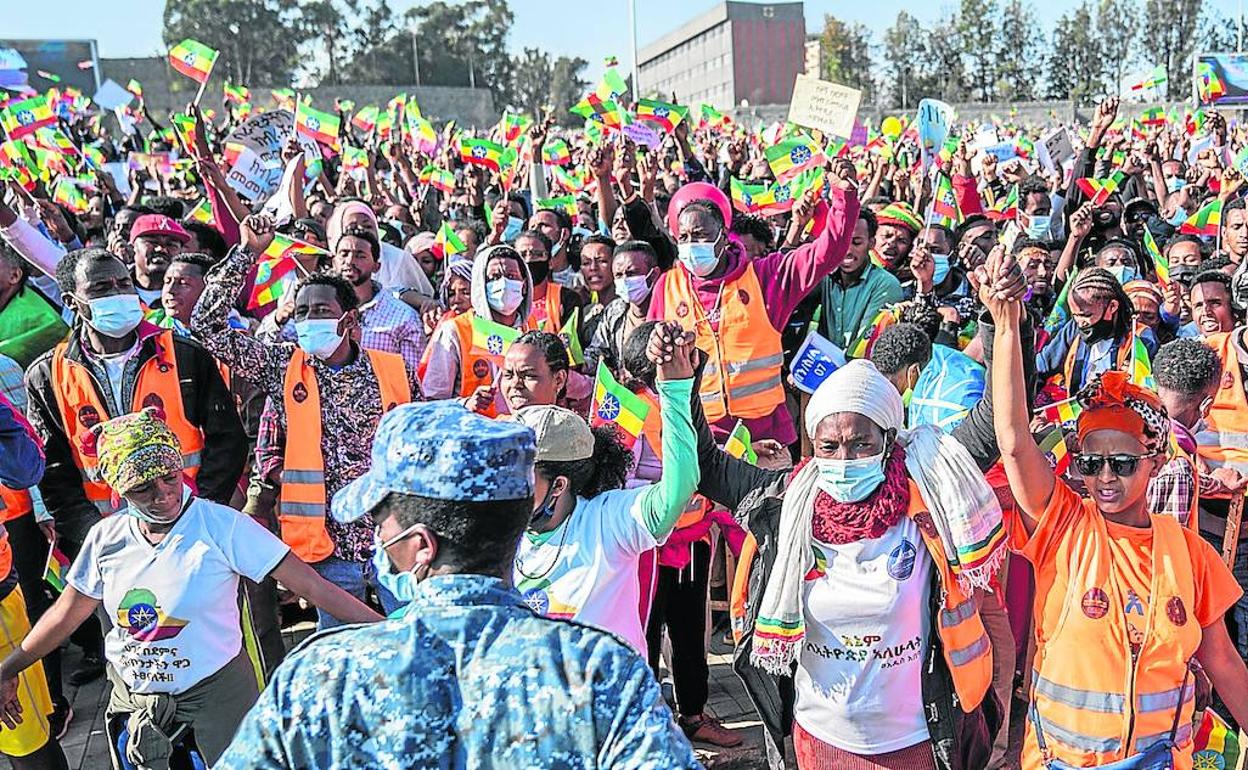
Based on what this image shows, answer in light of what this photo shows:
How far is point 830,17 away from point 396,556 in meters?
79.9

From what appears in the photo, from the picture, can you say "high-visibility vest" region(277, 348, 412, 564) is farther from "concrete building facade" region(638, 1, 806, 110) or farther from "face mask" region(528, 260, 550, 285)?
"concrete building facade" region(638, 1, 806, 110)

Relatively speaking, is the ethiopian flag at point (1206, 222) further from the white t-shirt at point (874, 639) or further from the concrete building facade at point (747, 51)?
the concrete building facade at point (747, 51)

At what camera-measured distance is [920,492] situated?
2840 millimetres

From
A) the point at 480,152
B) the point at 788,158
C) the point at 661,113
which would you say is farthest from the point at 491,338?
the point at 480,152

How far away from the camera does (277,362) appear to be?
4180mm

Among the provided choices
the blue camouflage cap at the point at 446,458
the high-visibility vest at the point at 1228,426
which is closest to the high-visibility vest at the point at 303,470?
the blue camouflage cap at the point at 446,458

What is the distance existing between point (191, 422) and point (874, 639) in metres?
2.70

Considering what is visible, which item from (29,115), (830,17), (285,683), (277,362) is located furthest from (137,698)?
(830,17)

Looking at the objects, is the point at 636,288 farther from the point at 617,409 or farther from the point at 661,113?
the point at 661,113

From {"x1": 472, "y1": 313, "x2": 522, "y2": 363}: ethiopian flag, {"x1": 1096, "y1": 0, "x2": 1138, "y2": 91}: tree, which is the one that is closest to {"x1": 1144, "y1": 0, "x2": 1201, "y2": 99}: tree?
{"x1": 1096, "y1": 0, "x2": 1138, "y2": 91}: tree

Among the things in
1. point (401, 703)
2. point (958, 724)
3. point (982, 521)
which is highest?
point (401, 703)

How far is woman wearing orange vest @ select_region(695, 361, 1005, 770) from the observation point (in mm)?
2793

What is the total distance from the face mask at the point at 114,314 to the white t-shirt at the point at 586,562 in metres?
2.00

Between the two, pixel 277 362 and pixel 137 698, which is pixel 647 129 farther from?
pixel 137 698
